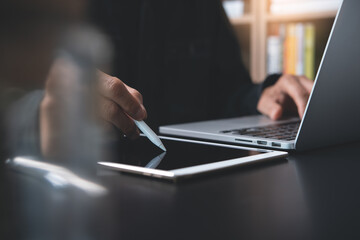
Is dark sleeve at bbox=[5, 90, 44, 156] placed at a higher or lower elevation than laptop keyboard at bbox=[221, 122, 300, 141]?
higher

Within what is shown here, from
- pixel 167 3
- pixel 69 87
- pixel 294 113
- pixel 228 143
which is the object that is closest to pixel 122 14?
pixel 167 3

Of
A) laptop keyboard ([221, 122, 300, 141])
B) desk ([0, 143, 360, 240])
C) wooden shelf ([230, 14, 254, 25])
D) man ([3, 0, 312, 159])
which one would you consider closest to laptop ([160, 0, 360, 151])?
laptop keyboard ([221, 122, 300, 141])

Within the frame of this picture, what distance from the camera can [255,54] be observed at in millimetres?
2088

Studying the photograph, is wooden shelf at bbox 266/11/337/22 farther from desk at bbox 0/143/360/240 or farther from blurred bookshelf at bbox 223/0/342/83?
desk at bbox 0/143/360/240

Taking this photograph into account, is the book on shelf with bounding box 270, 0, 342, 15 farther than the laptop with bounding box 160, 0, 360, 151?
Yes

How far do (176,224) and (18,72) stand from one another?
1.03 meters

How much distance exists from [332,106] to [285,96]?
0.42m

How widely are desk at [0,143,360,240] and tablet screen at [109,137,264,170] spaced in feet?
0.12

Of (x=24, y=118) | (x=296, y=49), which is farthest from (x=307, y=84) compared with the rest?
(x=296, y=49)

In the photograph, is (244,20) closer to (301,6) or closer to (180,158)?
(301,6)

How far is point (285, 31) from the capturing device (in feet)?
6.64

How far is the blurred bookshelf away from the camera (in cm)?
198

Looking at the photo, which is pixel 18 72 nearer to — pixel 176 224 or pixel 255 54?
pixel 176 224

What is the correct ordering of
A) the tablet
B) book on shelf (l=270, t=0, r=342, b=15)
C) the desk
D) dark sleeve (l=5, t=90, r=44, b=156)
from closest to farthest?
the desk < the tablet < dark sleeve (l=5, t=90, r=44, b=156) < book on shelf (l=270, t=0, r=342, b=15)
